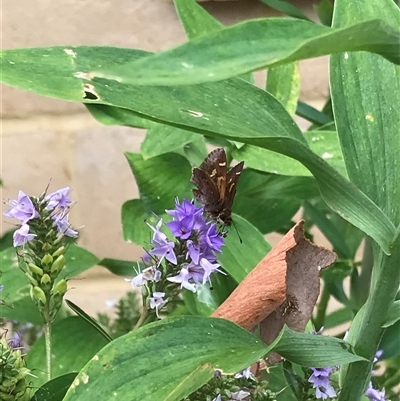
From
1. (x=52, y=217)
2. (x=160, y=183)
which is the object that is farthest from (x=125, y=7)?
(x=52, y=217)

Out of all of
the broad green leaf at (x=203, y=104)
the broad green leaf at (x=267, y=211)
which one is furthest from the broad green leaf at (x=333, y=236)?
the broad green leaf at (x=203, y=104)

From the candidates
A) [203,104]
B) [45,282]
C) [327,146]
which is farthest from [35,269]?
[327,146]

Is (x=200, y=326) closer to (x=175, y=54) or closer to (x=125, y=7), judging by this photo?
(x=175, y=54)

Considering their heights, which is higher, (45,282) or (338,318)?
(45,282)

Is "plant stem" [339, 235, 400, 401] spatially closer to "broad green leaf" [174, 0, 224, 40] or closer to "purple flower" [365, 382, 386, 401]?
"purple flower" [365, 382, 386, 401]

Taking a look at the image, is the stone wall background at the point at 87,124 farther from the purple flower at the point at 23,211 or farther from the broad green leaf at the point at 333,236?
the purple flower at the point at 23,211

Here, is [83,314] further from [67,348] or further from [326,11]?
[326,11]
